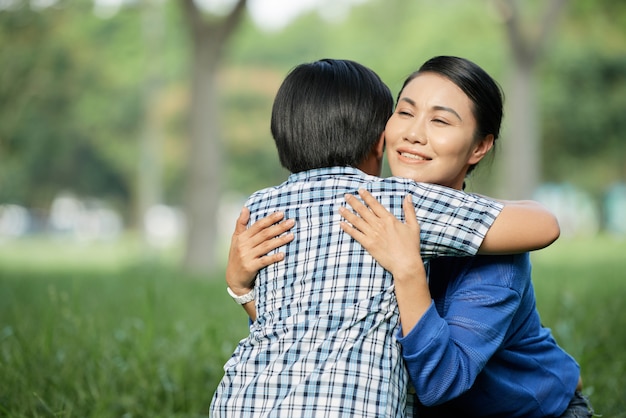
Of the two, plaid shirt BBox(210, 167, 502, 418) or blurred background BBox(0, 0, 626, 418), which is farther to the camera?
blurred background BBox(0, 0, 626, 418)

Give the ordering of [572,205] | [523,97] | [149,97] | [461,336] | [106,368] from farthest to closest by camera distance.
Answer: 1. [572,205]
2. [149,97]
3. [523,97]
4. [106,368]
5. [461,336]

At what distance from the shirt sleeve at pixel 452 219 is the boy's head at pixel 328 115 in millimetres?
260

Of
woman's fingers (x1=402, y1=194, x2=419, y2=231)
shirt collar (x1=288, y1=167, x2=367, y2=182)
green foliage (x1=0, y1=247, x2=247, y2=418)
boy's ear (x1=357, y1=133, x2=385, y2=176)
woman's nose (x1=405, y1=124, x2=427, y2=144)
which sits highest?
woman's nose (x1=405, y1=124, x2=427, y2=144)

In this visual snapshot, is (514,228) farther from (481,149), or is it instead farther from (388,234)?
(481,149)

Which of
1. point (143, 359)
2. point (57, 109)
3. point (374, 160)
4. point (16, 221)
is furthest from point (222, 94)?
point (16, 221)

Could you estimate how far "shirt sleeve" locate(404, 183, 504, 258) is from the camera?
2.14 metres

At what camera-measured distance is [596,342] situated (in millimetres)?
4594

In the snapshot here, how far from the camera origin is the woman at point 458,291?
213cm

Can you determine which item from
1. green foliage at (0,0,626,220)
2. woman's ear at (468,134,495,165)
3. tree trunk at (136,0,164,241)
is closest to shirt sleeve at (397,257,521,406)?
woman's ear at (468,134,495,165)

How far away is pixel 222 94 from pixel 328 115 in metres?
20.8

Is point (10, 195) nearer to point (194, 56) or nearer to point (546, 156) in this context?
point (546, 156)

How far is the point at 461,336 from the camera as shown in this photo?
2201mm

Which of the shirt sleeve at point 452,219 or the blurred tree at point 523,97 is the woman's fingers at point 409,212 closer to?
the shirt sleeve at point 452,219

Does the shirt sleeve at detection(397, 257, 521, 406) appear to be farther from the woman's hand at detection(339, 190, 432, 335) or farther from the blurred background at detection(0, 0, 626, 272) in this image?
the blurred background at detection(0, 0, 626, 272)
